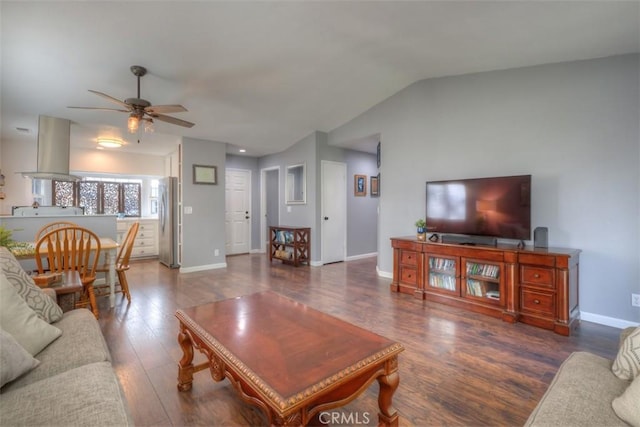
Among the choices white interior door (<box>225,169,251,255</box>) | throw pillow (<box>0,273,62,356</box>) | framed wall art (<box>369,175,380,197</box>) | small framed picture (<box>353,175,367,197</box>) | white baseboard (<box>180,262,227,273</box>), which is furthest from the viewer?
white interior door (<box>225,169,251,255</box>)

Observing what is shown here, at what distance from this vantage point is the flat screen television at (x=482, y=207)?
2992 millimetres

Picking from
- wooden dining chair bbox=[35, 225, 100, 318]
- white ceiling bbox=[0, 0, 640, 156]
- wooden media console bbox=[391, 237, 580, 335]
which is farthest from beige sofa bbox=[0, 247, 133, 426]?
wooden media console bbox=[391, 237, 580, 335]

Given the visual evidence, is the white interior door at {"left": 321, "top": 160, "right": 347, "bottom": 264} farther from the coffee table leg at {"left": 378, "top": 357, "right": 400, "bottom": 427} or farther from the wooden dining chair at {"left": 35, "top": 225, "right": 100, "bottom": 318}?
the coffee table leg at {"left": 378, "top": 357, "right": 400, "bottom": 427}

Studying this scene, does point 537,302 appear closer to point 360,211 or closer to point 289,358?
point 289,358

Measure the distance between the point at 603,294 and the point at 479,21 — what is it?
2847 millimetres

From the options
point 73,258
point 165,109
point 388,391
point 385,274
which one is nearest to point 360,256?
point 385,274

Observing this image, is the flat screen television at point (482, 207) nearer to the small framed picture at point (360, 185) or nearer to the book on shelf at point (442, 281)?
the book on shelf at point (442, 281)

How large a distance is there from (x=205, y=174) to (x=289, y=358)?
4.76 m

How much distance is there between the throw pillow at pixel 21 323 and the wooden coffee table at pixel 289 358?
2.01 ft

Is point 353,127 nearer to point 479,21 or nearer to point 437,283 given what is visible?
point 479,21

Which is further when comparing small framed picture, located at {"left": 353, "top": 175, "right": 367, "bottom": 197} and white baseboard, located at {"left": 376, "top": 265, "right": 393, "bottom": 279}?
small framed picture, located at {"left": 353, "top": 175, "right": 367, "bottom": 197}

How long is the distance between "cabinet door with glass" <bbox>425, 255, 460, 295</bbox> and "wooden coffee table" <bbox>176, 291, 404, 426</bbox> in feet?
7.17

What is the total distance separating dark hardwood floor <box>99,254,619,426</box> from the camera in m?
1.57

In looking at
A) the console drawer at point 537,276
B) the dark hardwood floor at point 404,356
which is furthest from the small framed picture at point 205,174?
the console drawer at point 537,276
